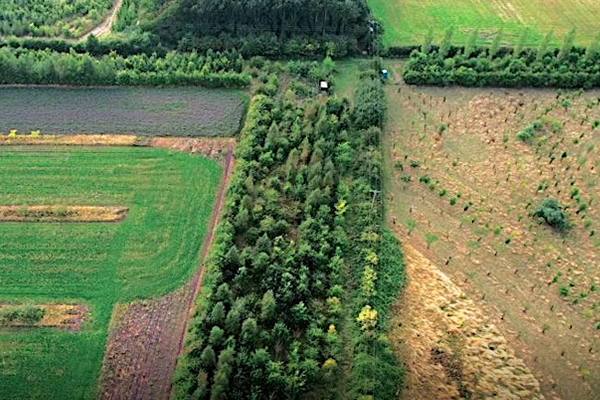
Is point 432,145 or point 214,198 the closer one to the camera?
point 214,198

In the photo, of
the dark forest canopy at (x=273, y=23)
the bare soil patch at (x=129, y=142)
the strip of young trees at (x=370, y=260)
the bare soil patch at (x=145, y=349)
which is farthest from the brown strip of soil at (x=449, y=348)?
the dark forest canopy at (x=273, y=23)

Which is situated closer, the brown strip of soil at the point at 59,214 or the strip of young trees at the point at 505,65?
the brown strip of soil at the point at 59,214

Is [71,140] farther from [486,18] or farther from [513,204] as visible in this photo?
Result: [486,18]

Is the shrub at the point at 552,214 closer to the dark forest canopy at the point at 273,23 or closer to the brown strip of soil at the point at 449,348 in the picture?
the brown strip of soil at the point at 449,348

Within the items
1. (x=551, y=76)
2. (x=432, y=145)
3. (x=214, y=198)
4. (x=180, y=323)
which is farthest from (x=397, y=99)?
(x=180, y=323)

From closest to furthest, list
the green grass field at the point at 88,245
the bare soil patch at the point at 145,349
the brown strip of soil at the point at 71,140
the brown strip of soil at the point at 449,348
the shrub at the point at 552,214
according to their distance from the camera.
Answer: the bare soil patch at the point at 145,349
the brown strip of soil at the point at 449,348
the green grass field at the point at 88,245
the shrub at the point at 552,214
the brown strip of soil at the point at 71,140

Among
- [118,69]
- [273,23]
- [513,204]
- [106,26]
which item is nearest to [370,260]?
[513,204]

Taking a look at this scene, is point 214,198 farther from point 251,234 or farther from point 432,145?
point 432,145
